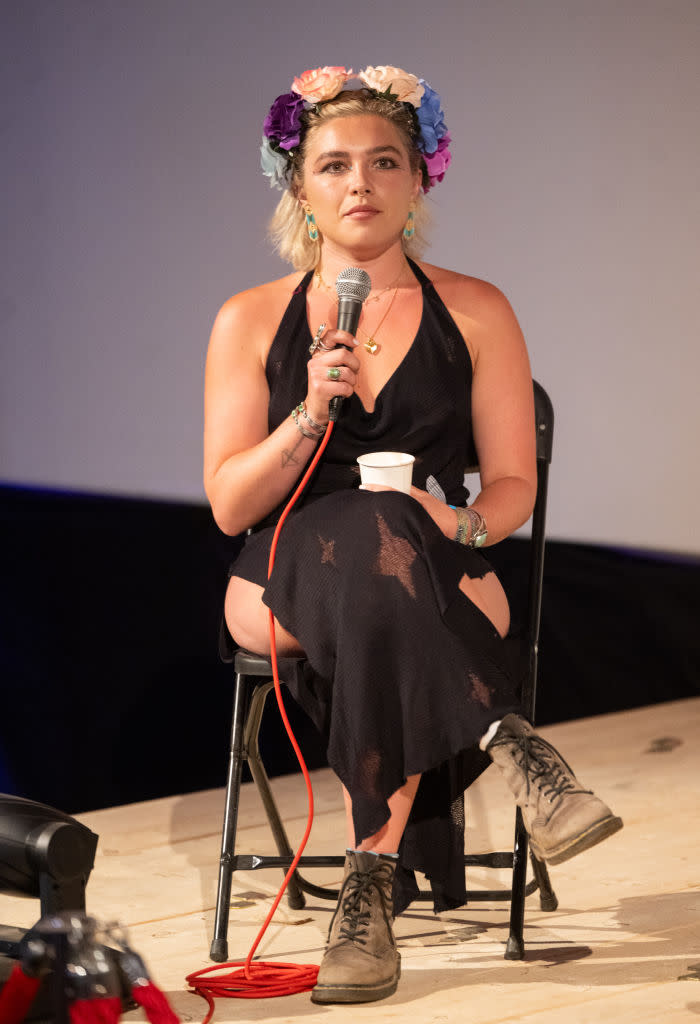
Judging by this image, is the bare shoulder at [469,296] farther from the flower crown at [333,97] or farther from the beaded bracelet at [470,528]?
the beaded bracelet at [470,528]

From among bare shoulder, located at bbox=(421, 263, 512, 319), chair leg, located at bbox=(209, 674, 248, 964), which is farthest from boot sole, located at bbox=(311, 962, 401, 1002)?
bare shoulder, located at bbox=(421, 263, 512, 319)

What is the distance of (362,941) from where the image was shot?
191 cm

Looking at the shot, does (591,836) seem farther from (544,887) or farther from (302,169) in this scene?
(302,169)

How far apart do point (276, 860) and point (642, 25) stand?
313cm

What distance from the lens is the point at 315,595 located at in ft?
Answer: 6.45

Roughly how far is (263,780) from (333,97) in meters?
1.31

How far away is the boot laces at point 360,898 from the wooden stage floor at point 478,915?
11 centimetres

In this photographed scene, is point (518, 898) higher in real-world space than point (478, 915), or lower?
higher

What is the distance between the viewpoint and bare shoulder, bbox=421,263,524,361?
2.37 metres

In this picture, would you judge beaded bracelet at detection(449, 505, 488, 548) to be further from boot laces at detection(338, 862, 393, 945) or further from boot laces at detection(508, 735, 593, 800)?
boot laces at detection(338, 862, 393, 945)

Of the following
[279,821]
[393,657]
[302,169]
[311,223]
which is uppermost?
[302,169]

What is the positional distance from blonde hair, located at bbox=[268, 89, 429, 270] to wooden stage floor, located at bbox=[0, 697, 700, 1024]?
4.20ft

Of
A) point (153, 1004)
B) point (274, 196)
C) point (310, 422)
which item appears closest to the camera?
point (153, 1004)

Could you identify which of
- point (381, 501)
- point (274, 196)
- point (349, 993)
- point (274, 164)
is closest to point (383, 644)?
point (381, 501)
